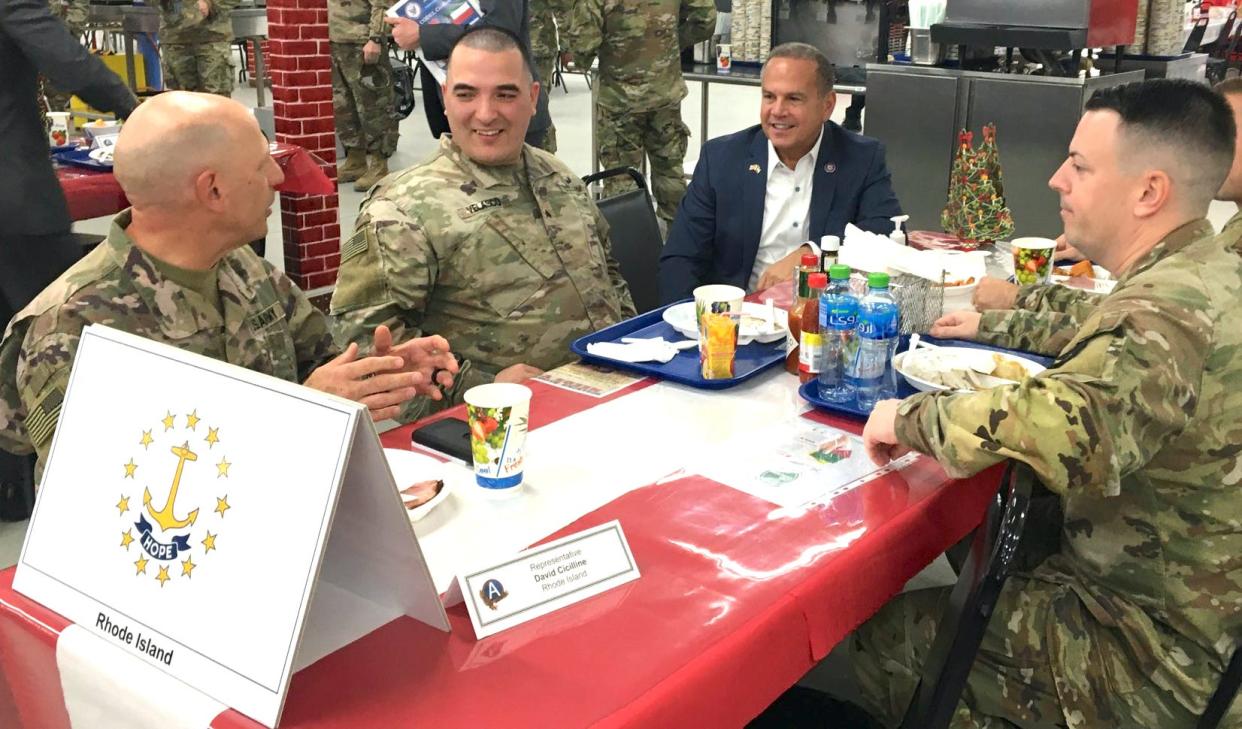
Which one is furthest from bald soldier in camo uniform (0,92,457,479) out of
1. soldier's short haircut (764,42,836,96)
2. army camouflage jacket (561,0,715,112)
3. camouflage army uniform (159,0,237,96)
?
camouflage army uniform (159,0,237,96)

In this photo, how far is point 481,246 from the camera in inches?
102

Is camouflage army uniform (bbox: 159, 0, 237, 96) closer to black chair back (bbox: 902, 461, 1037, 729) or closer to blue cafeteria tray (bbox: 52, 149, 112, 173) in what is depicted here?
blue cafeteria tray (bbox: 52, 149, 112, 173)

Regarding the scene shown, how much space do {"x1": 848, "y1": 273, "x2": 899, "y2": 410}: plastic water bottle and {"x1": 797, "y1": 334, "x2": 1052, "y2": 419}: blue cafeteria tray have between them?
0.8 inches

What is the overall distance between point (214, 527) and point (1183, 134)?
5.09 feet

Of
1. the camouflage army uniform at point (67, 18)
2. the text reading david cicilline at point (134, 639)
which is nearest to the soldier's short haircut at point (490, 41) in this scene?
the text reading david cicilline at point (134, 639)

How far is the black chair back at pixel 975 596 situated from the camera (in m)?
1.53

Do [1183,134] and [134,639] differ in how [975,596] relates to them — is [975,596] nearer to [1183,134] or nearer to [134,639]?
[1183,134]

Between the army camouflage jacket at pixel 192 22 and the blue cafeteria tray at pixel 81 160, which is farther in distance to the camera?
the army camouflage jacket at pixel 192 22

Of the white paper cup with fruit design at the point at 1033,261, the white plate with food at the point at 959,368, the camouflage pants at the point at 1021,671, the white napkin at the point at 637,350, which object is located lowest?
the camouflage pants at the point at 1021,671

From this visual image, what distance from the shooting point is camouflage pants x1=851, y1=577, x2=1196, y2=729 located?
166 cm

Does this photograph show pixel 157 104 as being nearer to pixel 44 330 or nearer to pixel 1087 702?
pixel 44 330

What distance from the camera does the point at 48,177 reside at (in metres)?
3.32

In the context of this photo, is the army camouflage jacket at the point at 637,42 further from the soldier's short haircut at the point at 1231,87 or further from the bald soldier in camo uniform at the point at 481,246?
the soldier's short haircut at the point at 1231,87

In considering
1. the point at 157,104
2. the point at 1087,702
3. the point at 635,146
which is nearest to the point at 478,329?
the point at 157,104
